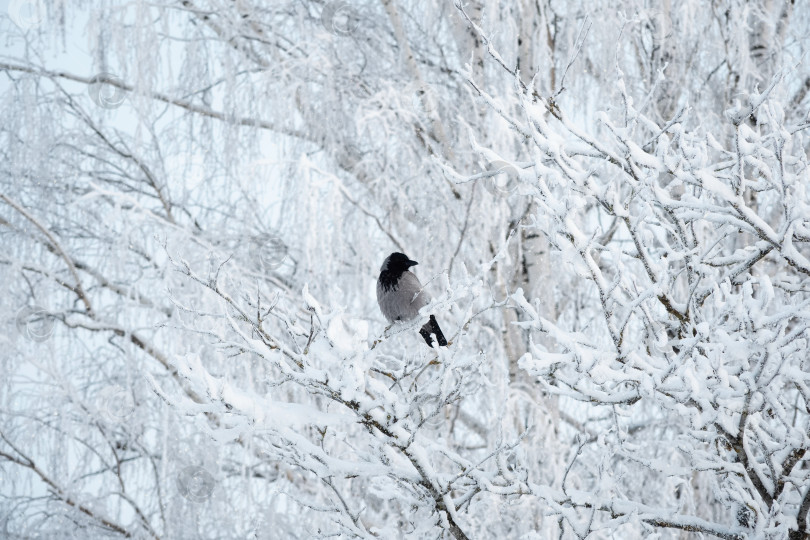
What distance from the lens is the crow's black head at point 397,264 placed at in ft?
10.6

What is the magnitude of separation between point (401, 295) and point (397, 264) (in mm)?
216

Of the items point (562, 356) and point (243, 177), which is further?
point (243, 177)

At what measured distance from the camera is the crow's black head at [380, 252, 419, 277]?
322 cm

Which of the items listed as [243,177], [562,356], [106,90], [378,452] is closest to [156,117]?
[106,90]

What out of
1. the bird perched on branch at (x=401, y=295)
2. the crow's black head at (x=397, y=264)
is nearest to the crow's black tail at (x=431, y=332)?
the bird perched on branch at (x=401, y=295)

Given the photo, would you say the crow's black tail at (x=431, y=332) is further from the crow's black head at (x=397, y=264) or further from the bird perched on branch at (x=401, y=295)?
the crow's black head at (x=397, y=264)

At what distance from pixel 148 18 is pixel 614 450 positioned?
3.63 m

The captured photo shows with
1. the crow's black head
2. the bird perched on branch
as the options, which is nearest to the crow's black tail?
the bird perched on branch

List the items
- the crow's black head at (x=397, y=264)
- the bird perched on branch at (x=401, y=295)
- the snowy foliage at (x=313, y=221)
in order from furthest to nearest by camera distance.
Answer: the snowy foliage at (x=313, y=221)
the crow's black head at (x=397, y=264)
the bird perched on branch at (x=401, y=295)

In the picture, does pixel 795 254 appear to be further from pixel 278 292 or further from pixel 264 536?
pixel 264 536

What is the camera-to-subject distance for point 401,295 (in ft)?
10.1

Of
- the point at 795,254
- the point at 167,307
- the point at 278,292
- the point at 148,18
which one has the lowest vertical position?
the point at 795,254

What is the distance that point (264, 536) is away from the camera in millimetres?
4090

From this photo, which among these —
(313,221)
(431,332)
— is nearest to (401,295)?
(431,332)
